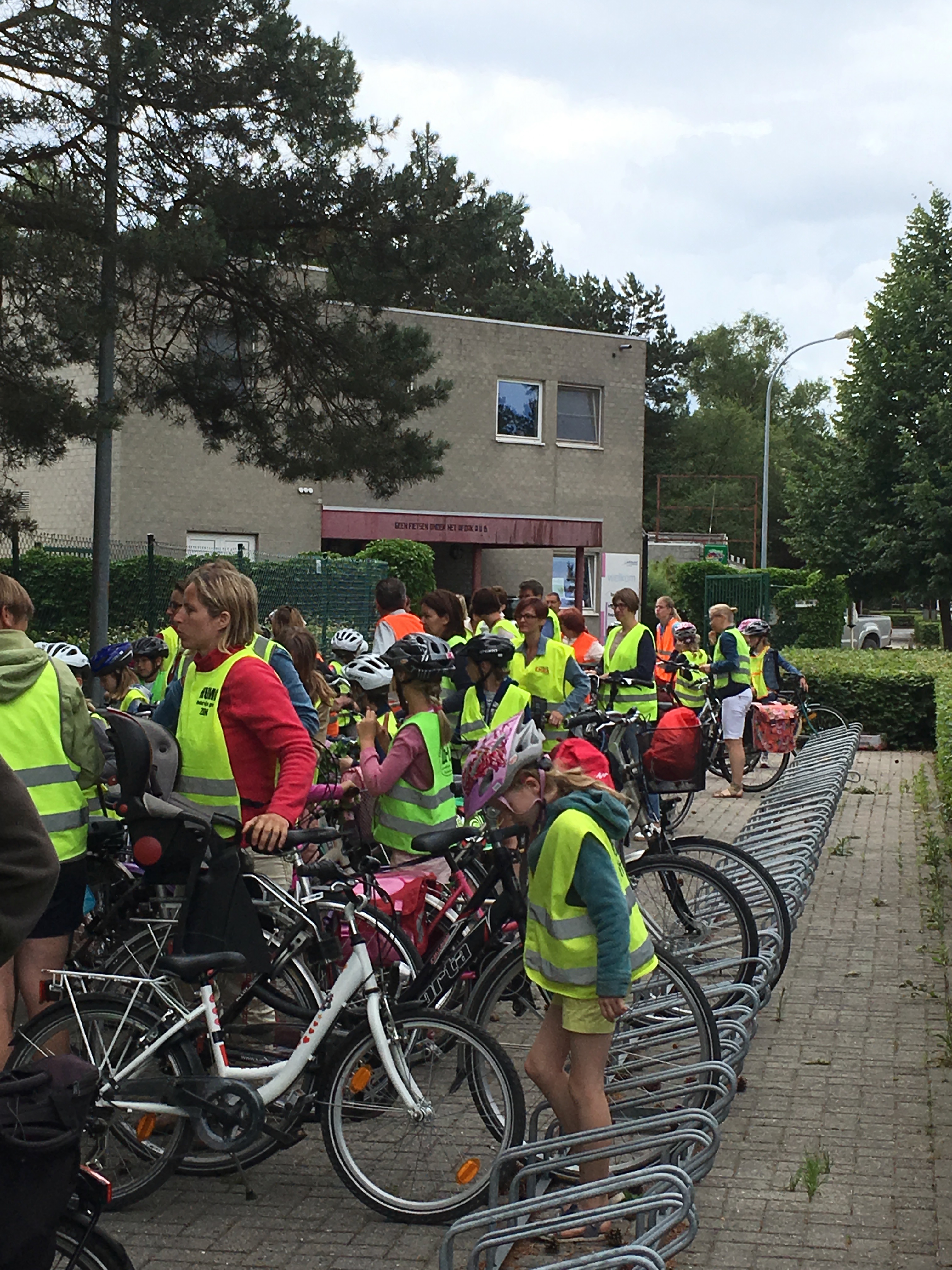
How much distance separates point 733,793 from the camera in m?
14.7

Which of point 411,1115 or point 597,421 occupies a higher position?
point 597,421

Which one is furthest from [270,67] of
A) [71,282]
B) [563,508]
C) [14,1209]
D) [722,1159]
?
[563,508]

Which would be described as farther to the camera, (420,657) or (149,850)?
(420,657)

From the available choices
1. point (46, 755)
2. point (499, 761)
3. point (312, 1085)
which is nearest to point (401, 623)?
point (499, 761)

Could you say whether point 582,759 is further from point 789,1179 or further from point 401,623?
point 401,623

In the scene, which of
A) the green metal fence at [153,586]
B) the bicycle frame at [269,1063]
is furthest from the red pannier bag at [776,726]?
the bicycle frame at [269,1063]

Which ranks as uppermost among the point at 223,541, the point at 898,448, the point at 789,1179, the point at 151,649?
the point at 898,448

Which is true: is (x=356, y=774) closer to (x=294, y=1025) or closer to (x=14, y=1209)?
(x=294, y=1025)

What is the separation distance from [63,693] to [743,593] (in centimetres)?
2888

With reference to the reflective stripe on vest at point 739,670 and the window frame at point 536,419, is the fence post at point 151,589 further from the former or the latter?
the window frame at point 536,419

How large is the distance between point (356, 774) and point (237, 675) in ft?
4.29

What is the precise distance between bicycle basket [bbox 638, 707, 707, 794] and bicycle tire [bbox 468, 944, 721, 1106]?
6.15ft

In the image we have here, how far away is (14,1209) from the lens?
2414 millimetres

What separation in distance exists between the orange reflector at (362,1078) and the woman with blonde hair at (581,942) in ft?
1.58
